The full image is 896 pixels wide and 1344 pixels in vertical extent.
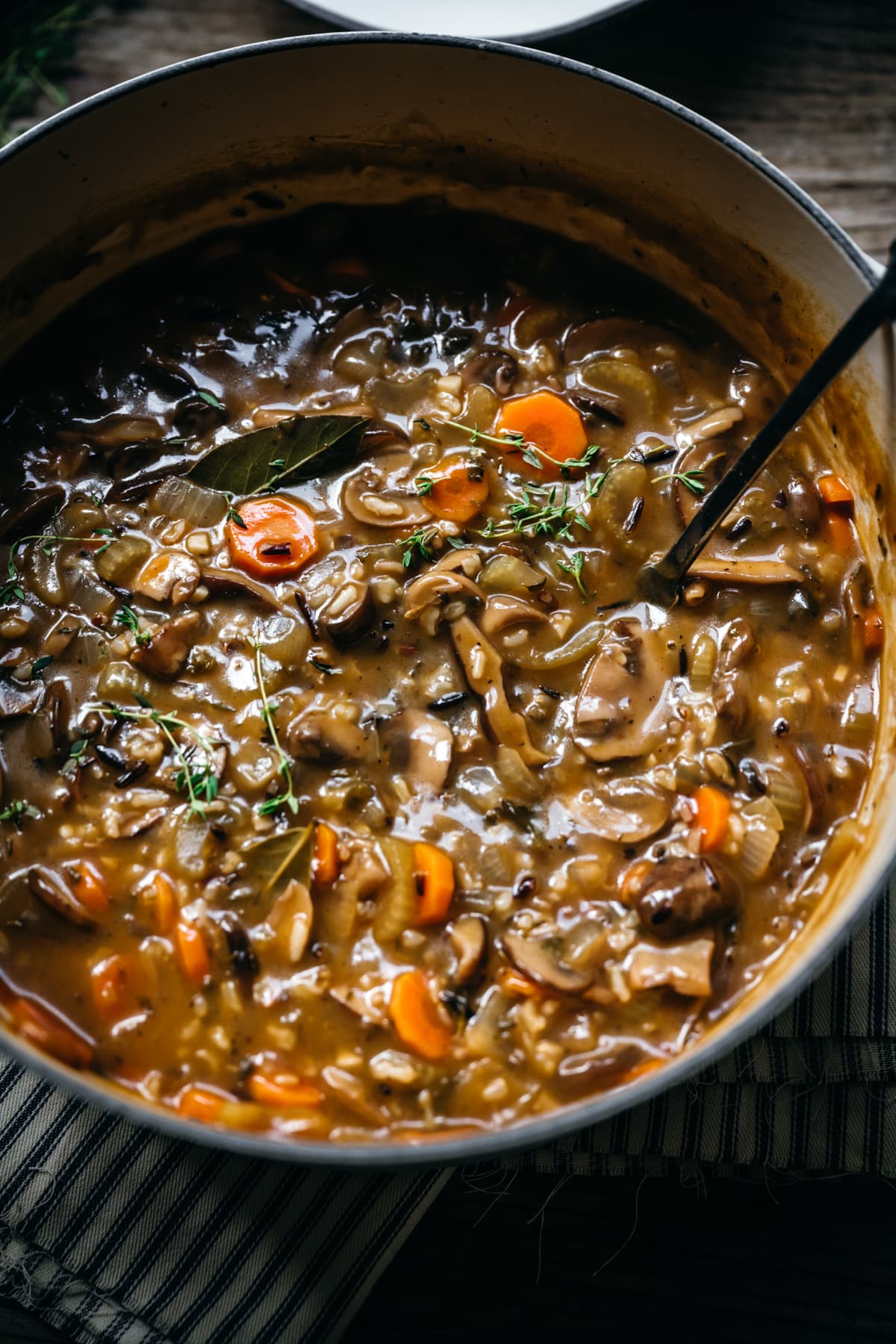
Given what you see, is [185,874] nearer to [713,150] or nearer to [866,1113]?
[866,1113]

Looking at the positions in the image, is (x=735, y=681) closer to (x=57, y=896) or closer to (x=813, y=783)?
(x=813, y=783)

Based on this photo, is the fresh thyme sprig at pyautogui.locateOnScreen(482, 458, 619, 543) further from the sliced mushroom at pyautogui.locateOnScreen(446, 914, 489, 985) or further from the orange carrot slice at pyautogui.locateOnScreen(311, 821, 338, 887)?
the sliced mushroom at pyautogui.locateOnScreen(446, 914, 489, 985)

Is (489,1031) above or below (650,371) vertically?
below

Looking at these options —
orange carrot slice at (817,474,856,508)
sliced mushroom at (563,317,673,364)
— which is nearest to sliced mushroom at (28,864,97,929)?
sliced mushroom at (563,317,673,364)

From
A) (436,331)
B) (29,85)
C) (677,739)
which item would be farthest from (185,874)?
(29,85)

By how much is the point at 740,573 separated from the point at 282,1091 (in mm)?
1651

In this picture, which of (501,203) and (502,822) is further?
(501,203)

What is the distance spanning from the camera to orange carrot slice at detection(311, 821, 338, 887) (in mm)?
2650

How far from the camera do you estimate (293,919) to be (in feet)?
8.58

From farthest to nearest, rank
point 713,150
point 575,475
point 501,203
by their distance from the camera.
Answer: point 501,203, point 575,475, point 713,150

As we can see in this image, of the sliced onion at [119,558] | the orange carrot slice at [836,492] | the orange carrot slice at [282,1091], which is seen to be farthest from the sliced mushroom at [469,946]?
the orange carrot slice at [836,492]

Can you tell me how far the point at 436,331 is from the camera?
10.4 ft

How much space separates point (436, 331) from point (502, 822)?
1377 mm

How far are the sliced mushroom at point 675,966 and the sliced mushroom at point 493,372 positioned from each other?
148 centimetres
